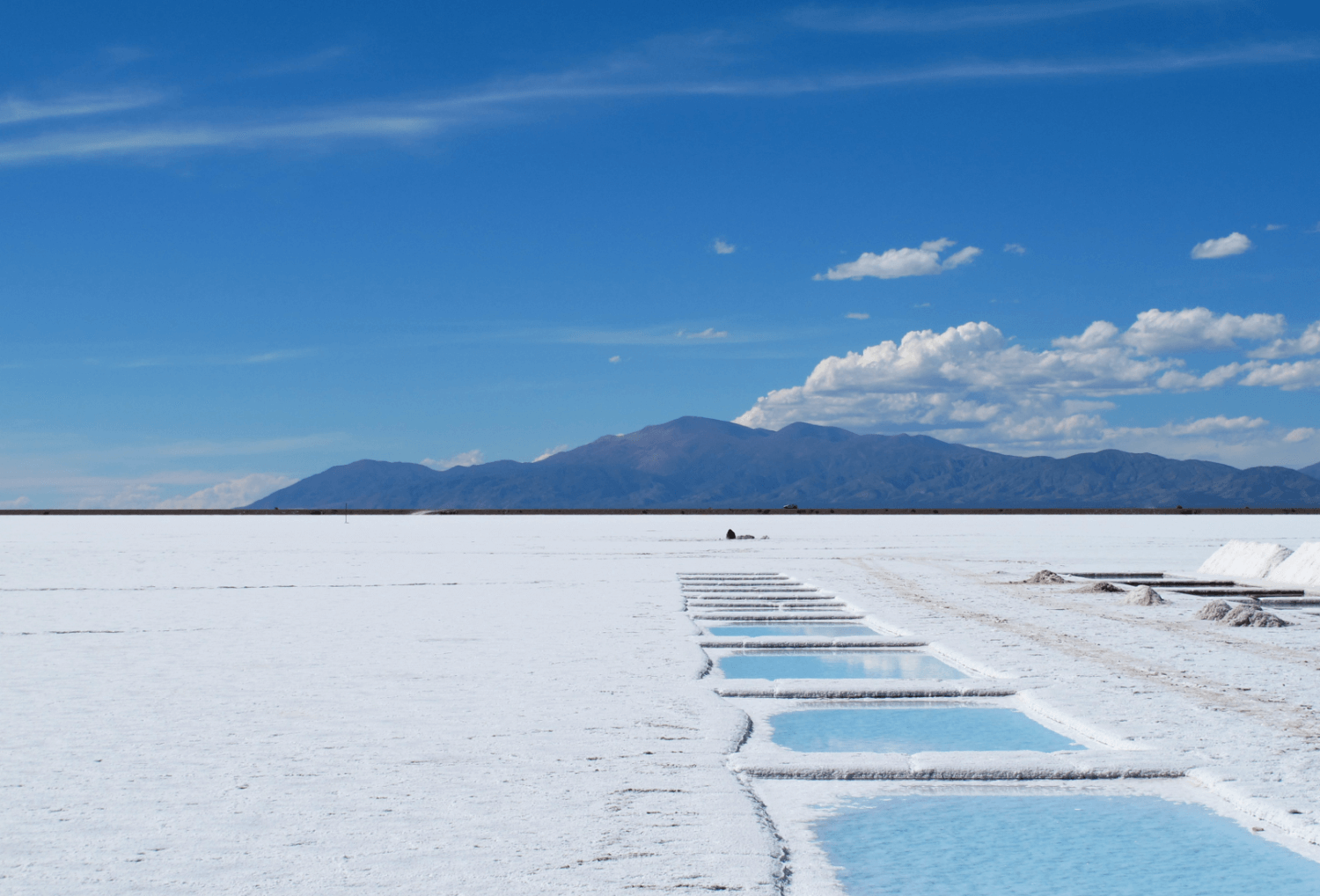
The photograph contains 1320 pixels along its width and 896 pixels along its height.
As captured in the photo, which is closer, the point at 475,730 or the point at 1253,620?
the point at 475,730

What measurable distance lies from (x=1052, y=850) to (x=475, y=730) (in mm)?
3820

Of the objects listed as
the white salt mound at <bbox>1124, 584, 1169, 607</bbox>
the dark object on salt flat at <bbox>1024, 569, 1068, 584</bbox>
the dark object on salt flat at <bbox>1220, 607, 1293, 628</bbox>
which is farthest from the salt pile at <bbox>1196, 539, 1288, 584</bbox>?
the dark object on salt flat at <bbox>1220, 607, 1293, 628</bbox>

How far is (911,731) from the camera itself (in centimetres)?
774

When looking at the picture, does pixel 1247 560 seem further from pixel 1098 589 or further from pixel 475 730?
pixel 475 730

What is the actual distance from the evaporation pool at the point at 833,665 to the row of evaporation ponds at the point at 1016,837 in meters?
2.13

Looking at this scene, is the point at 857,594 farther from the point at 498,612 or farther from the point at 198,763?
the point at 198,763

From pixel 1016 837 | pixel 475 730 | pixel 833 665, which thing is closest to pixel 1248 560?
pixel 833 665

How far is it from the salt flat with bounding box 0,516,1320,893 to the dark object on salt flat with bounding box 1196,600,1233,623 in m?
0.23

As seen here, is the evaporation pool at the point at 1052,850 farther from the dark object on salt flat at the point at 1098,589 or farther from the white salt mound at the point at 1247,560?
the white salt mound at the point at 1247,560

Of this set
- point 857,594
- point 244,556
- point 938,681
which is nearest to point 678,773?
point 938,681

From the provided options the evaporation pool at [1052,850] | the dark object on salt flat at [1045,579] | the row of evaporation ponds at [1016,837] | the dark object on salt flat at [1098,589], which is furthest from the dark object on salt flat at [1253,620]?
the evaporation pool at [1052,850]

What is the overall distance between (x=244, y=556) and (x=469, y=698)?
83.3 ft

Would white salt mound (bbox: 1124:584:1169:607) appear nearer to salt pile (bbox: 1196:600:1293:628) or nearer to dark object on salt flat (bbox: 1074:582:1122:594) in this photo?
dark object on salt flat (bbox: 1074:582:1122:594)

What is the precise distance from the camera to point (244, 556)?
31.5m
